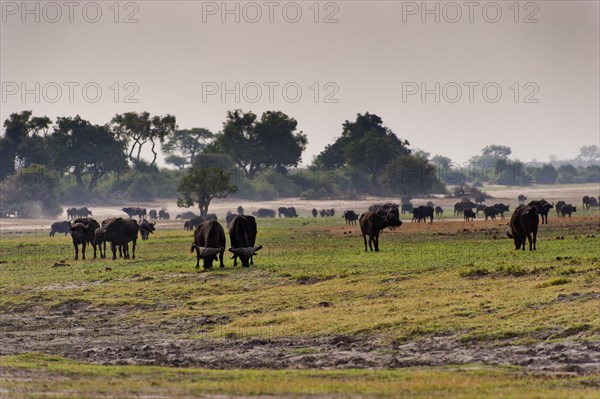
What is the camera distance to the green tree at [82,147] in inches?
6841

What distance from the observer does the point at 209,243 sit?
43.3 meters

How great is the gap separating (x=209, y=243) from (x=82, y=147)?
134 m

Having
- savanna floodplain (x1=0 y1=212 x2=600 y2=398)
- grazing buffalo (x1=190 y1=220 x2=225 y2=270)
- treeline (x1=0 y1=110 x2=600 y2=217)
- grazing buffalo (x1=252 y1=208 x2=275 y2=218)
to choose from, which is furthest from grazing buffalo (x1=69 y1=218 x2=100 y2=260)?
treeline (x1=0 y1=110 x2=600 y2=217)

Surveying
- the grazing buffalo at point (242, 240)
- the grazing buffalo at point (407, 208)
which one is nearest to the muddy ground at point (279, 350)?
the grazing buffalo at point (242, 240)

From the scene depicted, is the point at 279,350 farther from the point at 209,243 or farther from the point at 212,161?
the point at 212,161

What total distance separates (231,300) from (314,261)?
37.0 feet

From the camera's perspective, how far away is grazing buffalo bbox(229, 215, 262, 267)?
42500mm

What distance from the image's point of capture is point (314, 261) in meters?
44.3

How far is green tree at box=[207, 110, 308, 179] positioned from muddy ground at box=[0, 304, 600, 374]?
15642 cm

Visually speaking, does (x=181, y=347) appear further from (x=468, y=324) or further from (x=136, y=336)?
(x=468, y=324)

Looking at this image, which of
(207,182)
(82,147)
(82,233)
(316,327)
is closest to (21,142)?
(82,147)

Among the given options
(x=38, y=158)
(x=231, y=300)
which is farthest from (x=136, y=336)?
(x=38, y=158)

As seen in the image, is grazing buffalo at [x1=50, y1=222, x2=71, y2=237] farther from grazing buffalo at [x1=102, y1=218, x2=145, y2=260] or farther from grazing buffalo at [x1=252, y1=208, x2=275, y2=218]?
grazing buffalo at [x1=102, y1=218, x2=145, y2=260]

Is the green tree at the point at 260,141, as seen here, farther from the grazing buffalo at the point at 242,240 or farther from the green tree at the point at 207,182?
the grazing buffalo at the point at 242,240
